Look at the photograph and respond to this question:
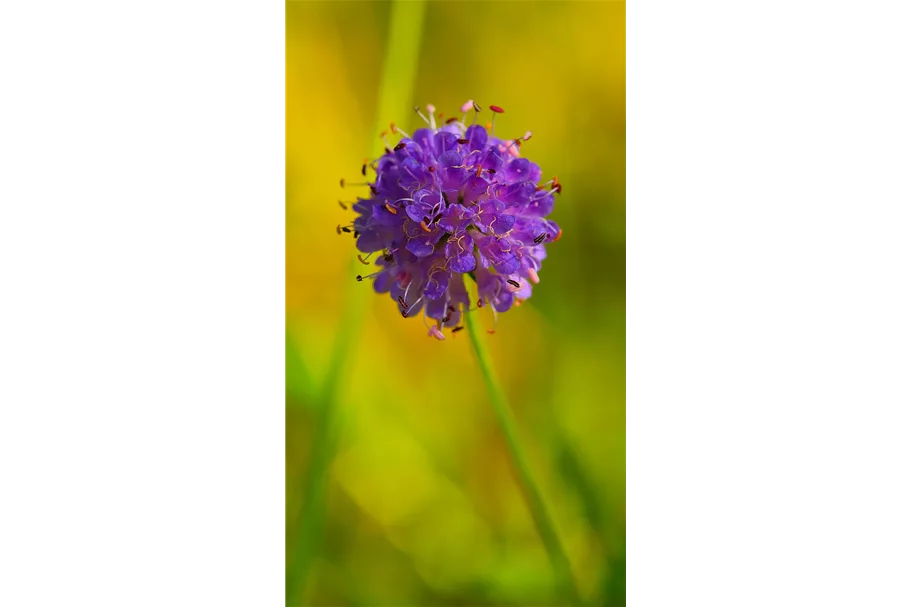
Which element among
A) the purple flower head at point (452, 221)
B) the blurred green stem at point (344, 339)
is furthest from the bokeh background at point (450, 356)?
the purple flower head at point (452, 221)

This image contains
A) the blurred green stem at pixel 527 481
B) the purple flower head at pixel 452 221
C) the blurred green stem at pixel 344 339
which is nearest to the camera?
the purple flower head at pixel 452 221

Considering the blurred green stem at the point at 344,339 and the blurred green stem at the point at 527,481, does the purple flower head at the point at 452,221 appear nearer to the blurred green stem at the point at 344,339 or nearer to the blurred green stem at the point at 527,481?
the blurred green stem at the point at 527,481

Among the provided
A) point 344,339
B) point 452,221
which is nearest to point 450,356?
point 344,339

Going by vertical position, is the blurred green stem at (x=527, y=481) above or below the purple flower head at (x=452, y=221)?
below

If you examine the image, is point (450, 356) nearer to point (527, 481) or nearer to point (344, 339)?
point (344, 339)

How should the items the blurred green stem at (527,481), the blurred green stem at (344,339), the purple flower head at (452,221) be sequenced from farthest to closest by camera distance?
the blurred green stem at (344,339) < the blurred green stem at (527,481) < the purple flower head at (452,221)

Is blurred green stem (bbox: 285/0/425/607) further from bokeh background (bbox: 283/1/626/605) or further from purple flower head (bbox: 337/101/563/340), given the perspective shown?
purple flower head (bbox: 337/101/563/340)

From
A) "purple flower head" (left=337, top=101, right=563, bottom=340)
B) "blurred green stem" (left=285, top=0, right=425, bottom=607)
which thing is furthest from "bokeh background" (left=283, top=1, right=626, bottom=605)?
"purple flower head" (left=337, top=101, right=563, bottom=340)

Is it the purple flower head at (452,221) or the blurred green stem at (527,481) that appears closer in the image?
the purple flower head at (452,221)
